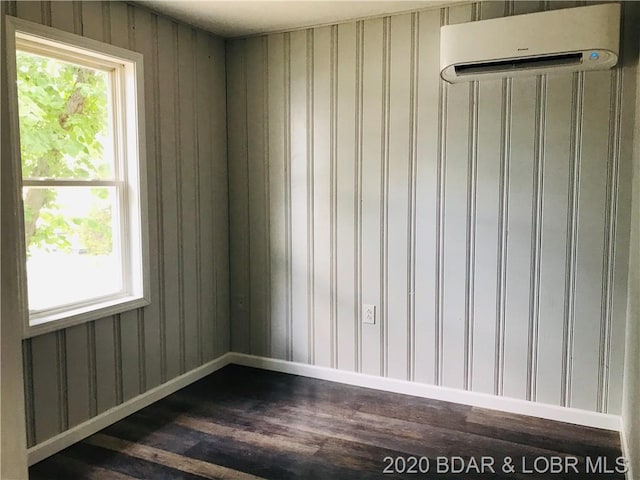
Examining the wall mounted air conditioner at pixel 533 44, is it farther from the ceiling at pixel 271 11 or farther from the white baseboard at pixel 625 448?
the white baseboard at pixel 625 448

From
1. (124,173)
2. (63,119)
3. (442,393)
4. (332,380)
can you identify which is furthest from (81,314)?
(442,393)

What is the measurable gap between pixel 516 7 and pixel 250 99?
1.71m

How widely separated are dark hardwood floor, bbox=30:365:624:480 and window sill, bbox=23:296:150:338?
23.8 inches

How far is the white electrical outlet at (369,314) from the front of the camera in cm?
328

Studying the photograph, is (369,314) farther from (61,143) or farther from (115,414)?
(61,143)

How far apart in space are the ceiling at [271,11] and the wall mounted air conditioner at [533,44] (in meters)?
0.34

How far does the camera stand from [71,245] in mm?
2678

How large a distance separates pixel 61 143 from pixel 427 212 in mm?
1982

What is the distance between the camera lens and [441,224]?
3031mm

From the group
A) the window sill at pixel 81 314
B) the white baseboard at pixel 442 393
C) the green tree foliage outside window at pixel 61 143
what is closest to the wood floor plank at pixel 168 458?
the window sill at pixel 81 314

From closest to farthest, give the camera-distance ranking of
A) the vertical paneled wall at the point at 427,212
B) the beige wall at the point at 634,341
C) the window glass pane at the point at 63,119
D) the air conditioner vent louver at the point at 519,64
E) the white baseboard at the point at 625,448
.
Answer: the beige wall at the point at 634,341
the white baseboard at the point at 625,448
the window glass pane at the point at 63,119
the air conditioner vent louver at the point at 519,64
the vertical paneled wall at the point at 427,212

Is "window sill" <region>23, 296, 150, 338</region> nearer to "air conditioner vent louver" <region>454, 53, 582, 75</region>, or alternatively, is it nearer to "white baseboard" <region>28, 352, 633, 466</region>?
"white baseboard" <region>28, 352, 633, 466</region>

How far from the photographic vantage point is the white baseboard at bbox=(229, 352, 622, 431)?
279cm

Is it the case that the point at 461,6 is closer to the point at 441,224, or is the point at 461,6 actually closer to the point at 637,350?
Answer: the point at 441,224
